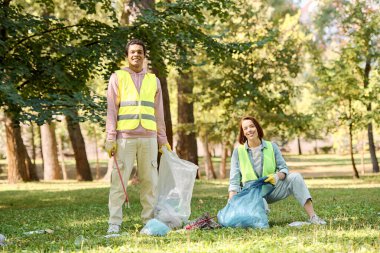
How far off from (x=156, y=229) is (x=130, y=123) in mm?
1252

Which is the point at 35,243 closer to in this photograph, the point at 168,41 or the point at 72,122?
the point at 72,122

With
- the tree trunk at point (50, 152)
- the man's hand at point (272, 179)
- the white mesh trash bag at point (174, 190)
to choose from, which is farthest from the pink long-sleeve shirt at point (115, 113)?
the tree trunk at point (50, 152)

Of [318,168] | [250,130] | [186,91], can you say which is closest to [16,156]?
[186,91]

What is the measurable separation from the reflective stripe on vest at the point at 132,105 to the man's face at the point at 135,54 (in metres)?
0.15

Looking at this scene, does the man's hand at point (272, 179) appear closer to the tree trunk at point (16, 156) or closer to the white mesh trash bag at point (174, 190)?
the white mesh trash bag at point (174, 190)

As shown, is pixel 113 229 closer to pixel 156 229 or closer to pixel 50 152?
pixel 156 229

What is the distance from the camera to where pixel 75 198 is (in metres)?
14.2

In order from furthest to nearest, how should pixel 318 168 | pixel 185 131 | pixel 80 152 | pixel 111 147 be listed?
pixel 318 168
pixel 80 152
pixel 185 131
pixel 111 147

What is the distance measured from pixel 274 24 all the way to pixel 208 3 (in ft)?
40.5

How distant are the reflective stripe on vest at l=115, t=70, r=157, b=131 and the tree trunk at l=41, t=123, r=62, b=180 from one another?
19429 mm

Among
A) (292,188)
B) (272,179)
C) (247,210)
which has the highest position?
(272,179)

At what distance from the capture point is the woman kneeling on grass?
6.55m

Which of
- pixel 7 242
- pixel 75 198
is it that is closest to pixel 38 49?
pixel 75 198

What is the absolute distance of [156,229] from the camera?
600cm
